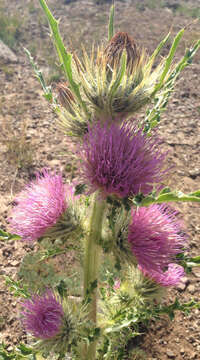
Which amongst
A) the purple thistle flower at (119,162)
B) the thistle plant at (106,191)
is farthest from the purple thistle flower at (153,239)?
the purple thistle flower at (119,162)

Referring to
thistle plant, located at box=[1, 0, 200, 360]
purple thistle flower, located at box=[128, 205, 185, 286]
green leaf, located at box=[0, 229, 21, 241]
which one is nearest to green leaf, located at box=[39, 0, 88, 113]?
thistle plant, located at box=[1, 0, 200, 360]

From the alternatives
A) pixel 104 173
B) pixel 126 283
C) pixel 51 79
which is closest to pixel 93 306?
pixel 126 283

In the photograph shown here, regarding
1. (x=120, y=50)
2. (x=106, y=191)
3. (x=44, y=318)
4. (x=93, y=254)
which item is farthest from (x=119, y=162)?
(x=44, y=318)

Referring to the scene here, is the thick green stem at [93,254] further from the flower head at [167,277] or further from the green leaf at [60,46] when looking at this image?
the green leaf at [60,46]

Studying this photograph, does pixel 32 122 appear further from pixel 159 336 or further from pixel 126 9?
pixel 126 9

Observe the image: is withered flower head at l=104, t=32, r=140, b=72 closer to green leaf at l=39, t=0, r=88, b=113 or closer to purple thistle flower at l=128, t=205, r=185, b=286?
green leaf at l=39, t=0, r=88, b=113
